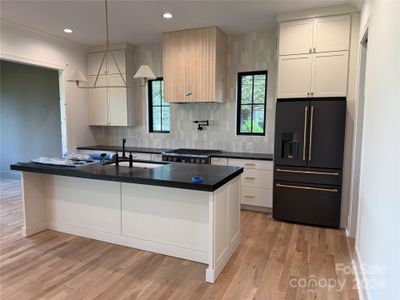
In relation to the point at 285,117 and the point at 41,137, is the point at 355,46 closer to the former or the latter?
the point at 285,117

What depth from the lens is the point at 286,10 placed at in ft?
11.9

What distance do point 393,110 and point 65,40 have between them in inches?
205

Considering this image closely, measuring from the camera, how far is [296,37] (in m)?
3.72

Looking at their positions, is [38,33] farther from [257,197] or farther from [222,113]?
Answer: [257,197]

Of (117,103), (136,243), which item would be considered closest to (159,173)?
(136,243)

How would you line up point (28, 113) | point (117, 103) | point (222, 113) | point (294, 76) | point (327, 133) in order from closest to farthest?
point (327, 133) → point (294, 76) → point (222, 113) → point (117, 103) → point (28, 113)

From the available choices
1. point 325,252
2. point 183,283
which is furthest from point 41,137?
point 325,252

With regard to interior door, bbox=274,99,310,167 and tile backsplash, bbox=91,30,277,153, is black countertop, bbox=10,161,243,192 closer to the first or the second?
interior door, bbox=274,99,310,167

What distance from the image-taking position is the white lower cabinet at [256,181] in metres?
4.12

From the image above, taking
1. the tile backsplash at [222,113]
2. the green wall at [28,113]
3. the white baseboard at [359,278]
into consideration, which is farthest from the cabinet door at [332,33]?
the green wall at [28,113]

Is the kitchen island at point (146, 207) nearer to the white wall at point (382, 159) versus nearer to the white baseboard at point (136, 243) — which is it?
the white baseboard at point (136, 243)

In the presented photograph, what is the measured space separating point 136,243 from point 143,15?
301cm

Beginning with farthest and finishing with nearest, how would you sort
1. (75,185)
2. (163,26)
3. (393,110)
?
1. (163,26)
2. (75,185)
3. (393,110)

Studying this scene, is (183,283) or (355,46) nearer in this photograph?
(183,283)
